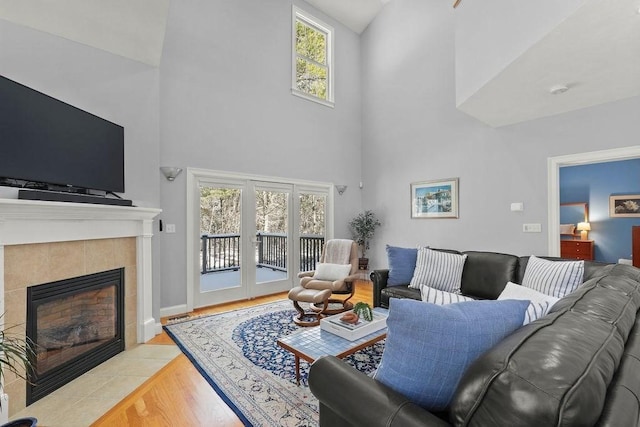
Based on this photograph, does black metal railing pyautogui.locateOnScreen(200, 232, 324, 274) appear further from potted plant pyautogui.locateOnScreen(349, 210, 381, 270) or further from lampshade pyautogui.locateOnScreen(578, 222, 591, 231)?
lampshade pyautogui.locateOnScreen(578, 222, 591, 231)

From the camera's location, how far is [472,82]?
10.5 ft

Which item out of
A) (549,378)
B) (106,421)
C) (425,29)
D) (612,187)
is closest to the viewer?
(549,378)

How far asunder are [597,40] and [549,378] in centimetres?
262

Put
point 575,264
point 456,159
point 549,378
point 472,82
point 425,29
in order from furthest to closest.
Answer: point 425,29 < point 456,159 < point 472,82 < point 575,264 < point 549,378

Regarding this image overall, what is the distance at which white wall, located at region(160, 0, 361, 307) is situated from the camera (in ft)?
13.3

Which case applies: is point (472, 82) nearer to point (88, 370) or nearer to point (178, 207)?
point (178, 207)

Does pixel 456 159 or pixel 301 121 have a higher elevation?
pixel 301 121

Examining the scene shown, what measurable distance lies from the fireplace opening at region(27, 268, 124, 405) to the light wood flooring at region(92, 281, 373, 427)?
1.95 ft

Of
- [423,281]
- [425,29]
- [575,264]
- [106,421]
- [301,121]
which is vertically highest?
[425,29]

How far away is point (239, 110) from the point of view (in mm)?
4668

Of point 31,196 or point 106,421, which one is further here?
point 31,196

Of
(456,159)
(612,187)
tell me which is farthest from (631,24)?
(612,187)

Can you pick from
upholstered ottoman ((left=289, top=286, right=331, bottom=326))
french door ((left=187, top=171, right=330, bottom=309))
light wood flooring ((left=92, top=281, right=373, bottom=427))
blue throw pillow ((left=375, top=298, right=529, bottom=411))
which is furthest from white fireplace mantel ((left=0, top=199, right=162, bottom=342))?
blue throw pillow ((left=375, top=298, right=529, bottom=411))

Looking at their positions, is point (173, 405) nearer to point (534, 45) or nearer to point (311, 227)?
point (534, 45)
